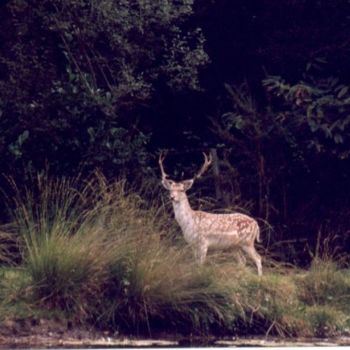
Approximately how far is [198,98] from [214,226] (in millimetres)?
5355

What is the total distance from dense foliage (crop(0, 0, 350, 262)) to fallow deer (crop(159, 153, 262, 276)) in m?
1.39

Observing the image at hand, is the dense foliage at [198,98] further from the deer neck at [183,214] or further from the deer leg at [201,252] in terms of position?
the deer leg at [201,252]

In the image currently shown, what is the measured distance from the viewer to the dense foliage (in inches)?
680

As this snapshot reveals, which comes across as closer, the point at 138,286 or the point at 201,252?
the point at 138,286

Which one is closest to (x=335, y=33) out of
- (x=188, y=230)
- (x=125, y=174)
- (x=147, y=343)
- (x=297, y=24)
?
(x=297, y=24)

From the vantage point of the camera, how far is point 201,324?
13000mm

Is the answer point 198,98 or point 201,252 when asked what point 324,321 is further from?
point 198,98

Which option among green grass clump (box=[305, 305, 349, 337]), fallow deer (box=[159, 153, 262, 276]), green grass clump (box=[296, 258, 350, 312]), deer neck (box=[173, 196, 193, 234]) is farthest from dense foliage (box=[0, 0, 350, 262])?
green grass clump (box=[305, 305, 349, 337])

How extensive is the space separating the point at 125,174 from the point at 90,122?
0.80 metres

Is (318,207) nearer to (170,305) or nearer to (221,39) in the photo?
(221,39)

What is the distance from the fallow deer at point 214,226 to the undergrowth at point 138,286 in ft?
4.89

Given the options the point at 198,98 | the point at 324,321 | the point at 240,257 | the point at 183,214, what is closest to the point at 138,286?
the point at 324,321

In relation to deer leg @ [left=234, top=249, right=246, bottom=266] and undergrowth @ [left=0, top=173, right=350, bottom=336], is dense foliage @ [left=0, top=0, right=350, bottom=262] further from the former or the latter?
undergrowth @ [left=0, top=173, right=350, bottom=336]

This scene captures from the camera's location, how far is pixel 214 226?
15.7 meters
